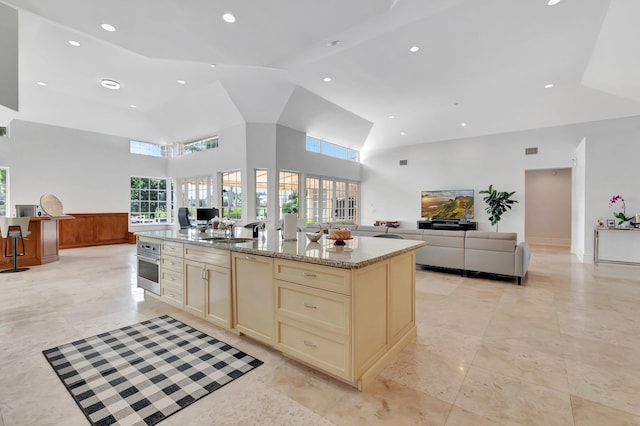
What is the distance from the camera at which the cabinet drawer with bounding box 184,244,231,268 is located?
2635 millimetres

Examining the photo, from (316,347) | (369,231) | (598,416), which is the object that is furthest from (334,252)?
(369,231)

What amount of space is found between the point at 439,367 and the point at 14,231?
7285mm

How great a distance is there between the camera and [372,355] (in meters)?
2.04

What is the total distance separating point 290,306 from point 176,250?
181cm

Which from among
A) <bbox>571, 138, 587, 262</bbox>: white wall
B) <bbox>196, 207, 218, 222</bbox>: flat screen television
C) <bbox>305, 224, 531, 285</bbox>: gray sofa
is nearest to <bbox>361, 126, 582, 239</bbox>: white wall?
<bbox>571, 138, 587, 262</bbox>: white wall

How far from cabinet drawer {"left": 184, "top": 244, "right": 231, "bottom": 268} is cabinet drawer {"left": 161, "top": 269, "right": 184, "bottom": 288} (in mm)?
280

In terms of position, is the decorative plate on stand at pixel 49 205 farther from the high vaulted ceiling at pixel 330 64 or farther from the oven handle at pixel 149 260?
the oven handle at pixel 149 260

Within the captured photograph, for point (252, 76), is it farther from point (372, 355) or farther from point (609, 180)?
point (609, 180)

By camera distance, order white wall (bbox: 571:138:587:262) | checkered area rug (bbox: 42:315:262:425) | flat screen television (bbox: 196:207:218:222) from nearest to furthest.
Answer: checkered area rug (bbox: 42:315:262:425)
flat screen television (bbox: 196:207:218:222)
white wall (bbox: 571:138:587:262)

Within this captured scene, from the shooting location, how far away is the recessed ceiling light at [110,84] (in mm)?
6160

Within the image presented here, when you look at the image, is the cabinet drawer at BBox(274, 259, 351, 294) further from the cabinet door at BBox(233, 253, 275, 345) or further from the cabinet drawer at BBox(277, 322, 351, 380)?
the cabinet drawer at BBox(277, 322, 351, 380)

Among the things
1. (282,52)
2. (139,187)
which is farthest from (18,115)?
(282,52)

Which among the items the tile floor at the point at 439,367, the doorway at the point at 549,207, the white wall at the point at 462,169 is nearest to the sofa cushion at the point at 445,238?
the tile floor at the point at 439,367

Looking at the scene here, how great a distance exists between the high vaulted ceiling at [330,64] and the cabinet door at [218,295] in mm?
3280
